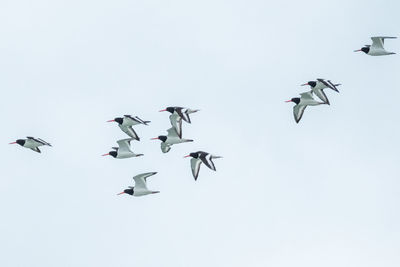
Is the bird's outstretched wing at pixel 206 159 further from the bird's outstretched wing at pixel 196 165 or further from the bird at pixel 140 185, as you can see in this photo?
the bird at pixel 140 185

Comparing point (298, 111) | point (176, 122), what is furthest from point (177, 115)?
point (298, 111)

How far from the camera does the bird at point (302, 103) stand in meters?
95.1

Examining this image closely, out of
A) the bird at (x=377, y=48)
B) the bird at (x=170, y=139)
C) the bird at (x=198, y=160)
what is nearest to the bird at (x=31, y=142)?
the bird at (x=170, y=139)

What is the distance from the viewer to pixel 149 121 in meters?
89.2

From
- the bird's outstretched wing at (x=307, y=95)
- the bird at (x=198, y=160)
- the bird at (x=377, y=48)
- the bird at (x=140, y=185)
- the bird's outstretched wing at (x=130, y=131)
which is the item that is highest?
the bird at (x=377, y=48)

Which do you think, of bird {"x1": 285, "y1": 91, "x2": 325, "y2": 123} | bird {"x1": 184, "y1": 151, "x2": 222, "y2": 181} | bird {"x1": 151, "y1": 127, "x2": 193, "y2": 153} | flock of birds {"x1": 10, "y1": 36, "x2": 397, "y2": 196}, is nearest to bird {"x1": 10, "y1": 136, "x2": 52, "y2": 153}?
flock of birds {"x1": 10, "y1": 36, "x2": 397, "y2": 196}

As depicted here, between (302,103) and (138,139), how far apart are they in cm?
1377

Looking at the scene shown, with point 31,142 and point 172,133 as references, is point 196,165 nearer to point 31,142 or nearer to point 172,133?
point 172,133

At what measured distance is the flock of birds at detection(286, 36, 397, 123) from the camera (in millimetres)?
92062

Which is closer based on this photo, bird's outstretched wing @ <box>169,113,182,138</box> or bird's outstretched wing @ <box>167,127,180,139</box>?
bird's outstretched wing @ <box>169,113,182,138</box>

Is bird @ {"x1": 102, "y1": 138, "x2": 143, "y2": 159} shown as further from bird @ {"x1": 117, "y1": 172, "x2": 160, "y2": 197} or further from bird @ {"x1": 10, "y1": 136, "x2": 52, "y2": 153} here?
bird @ {"x1": 10, "y1": 136, "x2": 52, "y2": 153}

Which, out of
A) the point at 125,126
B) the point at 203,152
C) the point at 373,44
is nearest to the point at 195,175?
the point at 203,152

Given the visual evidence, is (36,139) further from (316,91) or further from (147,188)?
(316,91)

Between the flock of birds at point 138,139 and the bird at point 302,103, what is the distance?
31.7 feet
